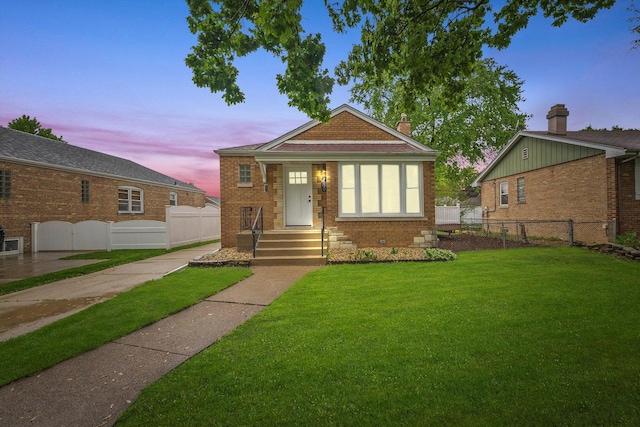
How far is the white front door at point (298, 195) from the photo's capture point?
40.7 feet

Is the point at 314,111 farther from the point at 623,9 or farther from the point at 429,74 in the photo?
the point at 623,9

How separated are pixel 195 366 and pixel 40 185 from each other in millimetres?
16887

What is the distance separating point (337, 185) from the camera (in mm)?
11383

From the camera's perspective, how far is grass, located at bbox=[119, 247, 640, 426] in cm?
225

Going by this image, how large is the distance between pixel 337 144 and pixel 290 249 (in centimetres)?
500


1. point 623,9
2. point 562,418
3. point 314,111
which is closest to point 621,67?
point 623,9

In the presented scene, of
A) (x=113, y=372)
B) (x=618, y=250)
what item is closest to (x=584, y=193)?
(x=618, y=250)

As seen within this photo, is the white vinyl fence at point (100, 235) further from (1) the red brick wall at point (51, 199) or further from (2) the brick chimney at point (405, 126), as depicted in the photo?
(2) the brick chimney at point (405, 126)

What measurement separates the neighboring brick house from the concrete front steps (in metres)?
12.0

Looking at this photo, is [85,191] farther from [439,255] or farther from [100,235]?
[439,255]

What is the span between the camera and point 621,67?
8.72 metres

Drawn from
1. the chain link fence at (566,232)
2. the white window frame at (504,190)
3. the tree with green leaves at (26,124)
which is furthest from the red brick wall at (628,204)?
the tree with green leaves at (26,124)

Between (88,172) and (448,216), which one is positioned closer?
(88,172)

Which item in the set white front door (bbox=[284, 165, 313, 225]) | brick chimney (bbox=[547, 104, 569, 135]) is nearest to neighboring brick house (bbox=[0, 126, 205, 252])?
white front door (bbox=[284, 165, 313, 225])
